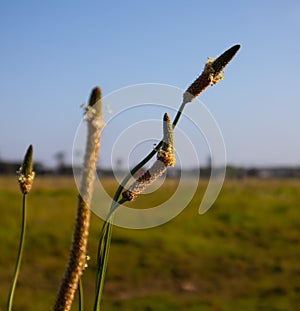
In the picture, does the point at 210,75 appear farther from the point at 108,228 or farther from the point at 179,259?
the point at 179,259

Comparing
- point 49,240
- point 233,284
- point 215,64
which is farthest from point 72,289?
point 49,240

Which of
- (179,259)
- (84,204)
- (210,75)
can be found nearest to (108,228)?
(84,204)

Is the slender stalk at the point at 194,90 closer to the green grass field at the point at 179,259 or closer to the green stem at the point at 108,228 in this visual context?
the green stem at the point at 108,228

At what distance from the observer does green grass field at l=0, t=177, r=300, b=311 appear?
8.70m

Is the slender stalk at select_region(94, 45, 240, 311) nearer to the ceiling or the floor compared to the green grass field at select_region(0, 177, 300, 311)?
nearer to the floor

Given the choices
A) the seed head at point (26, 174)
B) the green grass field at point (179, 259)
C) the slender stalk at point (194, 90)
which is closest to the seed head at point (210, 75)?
the slender stalk at point (194, 90)

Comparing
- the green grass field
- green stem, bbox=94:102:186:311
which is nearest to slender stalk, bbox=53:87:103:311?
green stem, bbox=94:102:186:311

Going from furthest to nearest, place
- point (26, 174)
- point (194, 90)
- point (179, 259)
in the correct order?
point (179, 259) → point (26, 174) → point (194, 90)

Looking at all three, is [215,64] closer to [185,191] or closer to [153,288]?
[185,191]

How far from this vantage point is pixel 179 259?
35.8 ft

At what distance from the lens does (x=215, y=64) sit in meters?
0.42

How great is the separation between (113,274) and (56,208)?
4182 millimetres

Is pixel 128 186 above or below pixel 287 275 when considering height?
below

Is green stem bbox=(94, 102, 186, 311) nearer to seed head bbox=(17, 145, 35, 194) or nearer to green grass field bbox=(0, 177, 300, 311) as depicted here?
seed head bbox=(17, 145, 35, 194)
